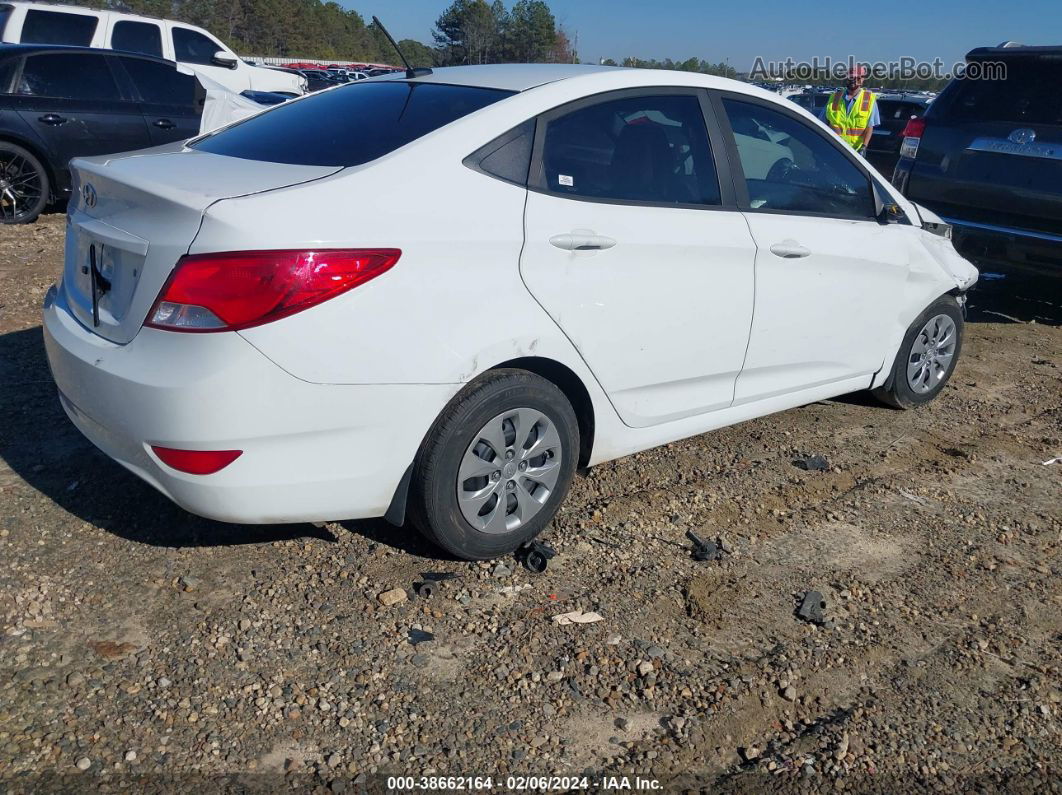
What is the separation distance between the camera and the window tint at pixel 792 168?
417 cm

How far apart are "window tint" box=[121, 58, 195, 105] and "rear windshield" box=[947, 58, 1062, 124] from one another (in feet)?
24.2

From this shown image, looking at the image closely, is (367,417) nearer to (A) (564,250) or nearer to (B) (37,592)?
(A) (564,250)

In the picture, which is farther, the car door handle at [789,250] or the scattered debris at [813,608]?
the car door handle at [789,250]

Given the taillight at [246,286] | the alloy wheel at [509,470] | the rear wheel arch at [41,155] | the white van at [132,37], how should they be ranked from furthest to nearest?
the white van at [132,37], the rear wheel arch at [41,155], the alloy wheel at [509,470], the taillight at [246,286]

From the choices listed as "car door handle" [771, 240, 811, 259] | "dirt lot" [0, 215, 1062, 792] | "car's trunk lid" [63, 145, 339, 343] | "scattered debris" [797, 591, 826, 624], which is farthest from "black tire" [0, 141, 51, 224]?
"scattered debris" [797, 591, 826, 624]

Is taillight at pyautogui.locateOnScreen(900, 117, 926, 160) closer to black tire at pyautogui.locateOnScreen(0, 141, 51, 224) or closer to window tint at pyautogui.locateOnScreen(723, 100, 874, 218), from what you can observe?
window tint at pyautogui.locateOnScreen(723, 100, 874, 218)

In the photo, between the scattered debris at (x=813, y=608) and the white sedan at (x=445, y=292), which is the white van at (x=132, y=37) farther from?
the scattered debris at (x=813, y=608)

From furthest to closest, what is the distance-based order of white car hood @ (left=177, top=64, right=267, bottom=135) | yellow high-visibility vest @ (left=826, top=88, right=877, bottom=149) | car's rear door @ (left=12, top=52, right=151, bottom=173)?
yellow high-visibility vest @ (left=826, top=88, right=877, bottom=149)
car's rear door @ (left=12, top=52, right=151, bottom=173)
white car hood @ (left=177, top=64, right=267, bottom=135)

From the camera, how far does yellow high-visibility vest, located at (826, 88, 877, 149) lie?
410 inches

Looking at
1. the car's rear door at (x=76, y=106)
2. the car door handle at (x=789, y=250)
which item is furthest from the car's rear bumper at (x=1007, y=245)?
the car's rear door at (x=76, y=106)

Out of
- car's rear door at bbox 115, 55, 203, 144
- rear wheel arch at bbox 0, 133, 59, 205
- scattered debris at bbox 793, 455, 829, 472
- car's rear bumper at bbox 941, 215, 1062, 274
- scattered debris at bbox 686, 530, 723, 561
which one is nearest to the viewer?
Result: scattered debris at bbox 686, 530, 723, 561

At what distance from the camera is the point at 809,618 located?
330 cm

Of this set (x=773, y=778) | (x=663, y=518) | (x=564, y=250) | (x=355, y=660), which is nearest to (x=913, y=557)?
(x=663, y=518)

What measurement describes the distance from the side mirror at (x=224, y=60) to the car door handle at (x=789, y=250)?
10.6 meters
